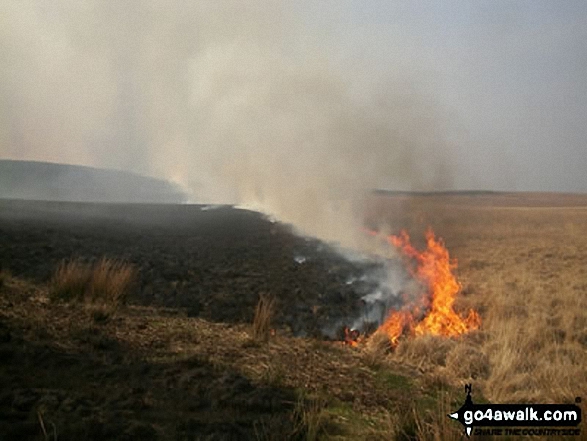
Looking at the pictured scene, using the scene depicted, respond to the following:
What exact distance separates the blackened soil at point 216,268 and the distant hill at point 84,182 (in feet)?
236

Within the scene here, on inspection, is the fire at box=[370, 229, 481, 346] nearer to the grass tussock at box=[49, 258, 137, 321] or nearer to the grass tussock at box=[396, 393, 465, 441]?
the grass tussock at box=[396, 393, 465, 441]

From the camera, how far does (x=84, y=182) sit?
118m

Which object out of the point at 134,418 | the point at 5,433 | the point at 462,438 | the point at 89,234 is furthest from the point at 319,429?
the point at 89,234

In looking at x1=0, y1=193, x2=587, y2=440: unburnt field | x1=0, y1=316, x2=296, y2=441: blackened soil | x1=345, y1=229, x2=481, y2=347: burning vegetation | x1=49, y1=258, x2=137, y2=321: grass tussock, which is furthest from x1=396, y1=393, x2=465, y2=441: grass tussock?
x1=49, y1=258, x2=137, y2=321: grass tussock

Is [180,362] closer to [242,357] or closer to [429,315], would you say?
[242,357]

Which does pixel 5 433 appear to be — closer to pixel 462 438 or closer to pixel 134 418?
pixel 134 418

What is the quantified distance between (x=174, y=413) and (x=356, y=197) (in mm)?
53805

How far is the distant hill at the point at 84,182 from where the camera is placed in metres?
95.5

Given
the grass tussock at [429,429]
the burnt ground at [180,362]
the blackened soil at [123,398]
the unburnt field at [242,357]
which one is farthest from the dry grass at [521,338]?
the blackened soil at [123,398]

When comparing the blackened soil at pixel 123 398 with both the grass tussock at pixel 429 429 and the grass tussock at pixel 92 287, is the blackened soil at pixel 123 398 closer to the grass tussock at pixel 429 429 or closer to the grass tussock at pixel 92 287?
the grass tussock at pixel 429 429

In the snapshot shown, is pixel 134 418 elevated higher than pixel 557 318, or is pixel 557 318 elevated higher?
pixel 557 318

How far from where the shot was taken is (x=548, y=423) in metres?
4.66

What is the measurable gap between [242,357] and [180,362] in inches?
51.3

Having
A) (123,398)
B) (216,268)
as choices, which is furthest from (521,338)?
(216,268)
